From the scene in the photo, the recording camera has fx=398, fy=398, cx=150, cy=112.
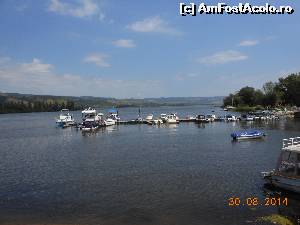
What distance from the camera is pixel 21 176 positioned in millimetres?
51406

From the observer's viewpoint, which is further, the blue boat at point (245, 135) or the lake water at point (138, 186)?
the blue boat at point (245, 135)

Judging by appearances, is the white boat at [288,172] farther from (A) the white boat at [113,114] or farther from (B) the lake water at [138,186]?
(A) the white boat at [113,114]

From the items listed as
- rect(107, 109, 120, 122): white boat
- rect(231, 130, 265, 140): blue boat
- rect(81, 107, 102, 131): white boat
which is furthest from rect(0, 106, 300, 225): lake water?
rect(107, 109, 120, 122): white boat

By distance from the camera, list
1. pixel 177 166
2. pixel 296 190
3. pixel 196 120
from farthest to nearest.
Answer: pixel 196 120 < pixel 177 166 < pixel 296 190

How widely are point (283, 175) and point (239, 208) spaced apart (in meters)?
6.45

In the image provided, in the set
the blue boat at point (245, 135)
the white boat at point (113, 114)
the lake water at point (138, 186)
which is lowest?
the lake water at point (138, 186)

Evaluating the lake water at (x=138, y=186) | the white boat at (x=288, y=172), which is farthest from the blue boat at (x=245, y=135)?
the white boat at (x=288, y=172)

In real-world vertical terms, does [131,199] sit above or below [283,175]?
below

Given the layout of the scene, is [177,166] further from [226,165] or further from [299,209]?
[299,209]

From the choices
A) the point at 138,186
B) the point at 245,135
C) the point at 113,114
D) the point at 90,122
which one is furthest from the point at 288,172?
the point at 113,114

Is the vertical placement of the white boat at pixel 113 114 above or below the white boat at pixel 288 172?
above

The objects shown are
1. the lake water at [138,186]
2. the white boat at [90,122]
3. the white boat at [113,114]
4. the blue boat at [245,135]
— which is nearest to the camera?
the lake water at [138,186]

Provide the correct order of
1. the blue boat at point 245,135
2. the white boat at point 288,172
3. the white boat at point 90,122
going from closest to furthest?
the white boat at point 288,172, the blue boat at point 245,135, the white boat at point 90,122

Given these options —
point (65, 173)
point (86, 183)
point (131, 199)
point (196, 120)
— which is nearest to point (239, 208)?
point (131, 199)
